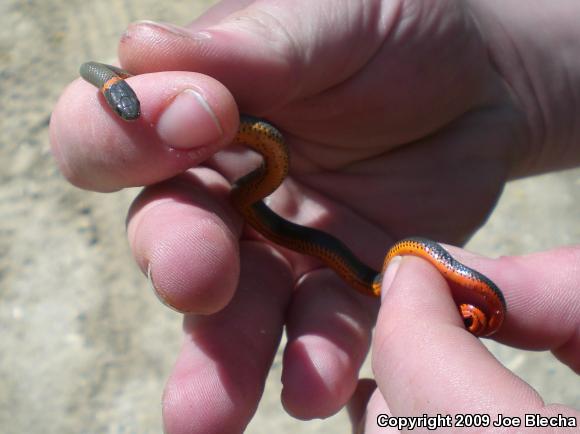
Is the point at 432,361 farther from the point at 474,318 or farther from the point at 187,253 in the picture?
the point at 187,253

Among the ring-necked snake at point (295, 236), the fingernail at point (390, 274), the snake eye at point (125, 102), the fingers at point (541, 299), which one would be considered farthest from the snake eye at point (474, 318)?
the snake eye at point (125, 102)

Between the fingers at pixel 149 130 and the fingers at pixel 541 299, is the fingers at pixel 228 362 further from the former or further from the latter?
the fingers at pixel 541 299

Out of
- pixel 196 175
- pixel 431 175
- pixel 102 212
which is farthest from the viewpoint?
pixel 102 212

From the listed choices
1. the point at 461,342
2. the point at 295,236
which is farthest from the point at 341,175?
the point at 461,342

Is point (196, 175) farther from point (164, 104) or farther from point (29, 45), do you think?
point (29, 45)

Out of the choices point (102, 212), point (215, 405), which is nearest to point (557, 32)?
point (215, 405)

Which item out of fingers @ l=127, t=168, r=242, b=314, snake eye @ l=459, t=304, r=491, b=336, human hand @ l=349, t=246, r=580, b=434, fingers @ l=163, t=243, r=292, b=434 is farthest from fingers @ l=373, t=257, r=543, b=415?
fingers @ l=163, t=243, r=292, b=434
